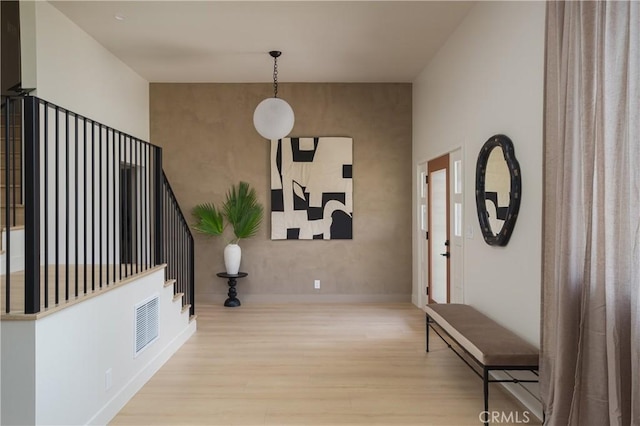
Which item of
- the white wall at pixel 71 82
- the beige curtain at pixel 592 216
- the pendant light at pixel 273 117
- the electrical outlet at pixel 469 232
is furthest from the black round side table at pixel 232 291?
the beige curtain at pixel 592 216

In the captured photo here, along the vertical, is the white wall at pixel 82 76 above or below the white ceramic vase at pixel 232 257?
above

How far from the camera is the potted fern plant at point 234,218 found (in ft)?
18.4

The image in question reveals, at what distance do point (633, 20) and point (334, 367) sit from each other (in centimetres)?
308

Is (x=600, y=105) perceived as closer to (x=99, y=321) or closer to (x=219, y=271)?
(x=99, y=321)

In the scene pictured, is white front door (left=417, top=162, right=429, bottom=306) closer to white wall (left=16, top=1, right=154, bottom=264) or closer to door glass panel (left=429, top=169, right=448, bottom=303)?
door glass panel (left=429, top=169, right=448, bottom=303)

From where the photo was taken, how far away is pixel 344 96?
598 centimetres

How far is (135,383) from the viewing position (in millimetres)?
2992

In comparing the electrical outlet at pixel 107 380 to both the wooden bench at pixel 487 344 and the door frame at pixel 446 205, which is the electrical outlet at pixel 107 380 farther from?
the door frame at pixel 446 205

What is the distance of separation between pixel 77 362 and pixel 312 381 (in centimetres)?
170

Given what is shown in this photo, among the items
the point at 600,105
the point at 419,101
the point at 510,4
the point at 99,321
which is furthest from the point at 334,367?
the point at 419,101

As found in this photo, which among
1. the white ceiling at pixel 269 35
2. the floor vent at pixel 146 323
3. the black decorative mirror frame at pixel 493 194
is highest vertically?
the white ceiling at pixel 269 35

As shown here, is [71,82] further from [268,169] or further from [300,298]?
[300,298]

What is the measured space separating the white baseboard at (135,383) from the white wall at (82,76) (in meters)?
2.67

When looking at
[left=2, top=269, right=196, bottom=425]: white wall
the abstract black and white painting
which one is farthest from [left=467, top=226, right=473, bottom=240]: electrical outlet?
[left=2, top=269, right=196, bottom=425]: white wall
